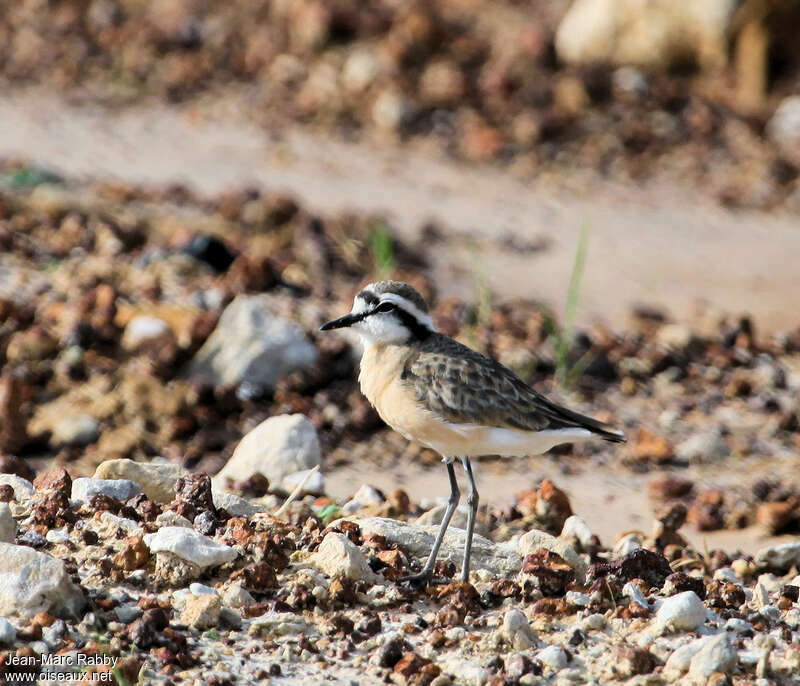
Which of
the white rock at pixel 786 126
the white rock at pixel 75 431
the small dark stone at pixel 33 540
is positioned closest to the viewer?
the small dark stone at pixel 33 540

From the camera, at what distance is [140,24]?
17.0 meters

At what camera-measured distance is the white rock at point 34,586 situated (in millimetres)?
4625

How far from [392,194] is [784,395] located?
5130mm

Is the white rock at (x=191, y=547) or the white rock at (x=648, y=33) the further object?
the white rock at (x=648, y=33)

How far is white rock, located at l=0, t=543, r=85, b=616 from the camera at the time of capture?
4.62 metres

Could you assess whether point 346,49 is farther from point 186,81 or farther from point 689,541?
point 689,541

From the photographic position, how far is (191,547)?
4.97 metres

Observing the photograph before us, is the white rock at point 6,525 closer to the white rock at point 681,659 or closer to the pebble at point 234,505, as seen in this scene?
the pebble at point 234,505

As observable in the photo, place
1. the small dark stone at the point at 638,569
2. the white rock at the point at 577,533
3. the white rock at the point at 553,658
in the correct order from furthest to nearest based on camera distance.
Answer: the white rock at the point at 577,533, the small dark stone at the point at 638,569, the white rock at the point at 553,658

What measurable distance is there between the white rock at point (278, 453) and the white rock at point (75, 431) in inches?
65.9

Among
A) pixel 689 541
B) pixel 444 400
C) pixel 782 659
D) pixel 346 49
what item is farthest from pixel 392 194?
pixel 782 659

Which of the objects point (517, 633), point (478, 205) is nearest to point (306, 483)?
point (517, 633)

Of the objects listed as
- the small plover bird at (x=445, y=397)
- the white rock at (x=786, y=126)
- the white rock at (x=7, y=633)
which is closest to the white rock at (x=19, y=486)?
the white rock at (x=7, y=633)

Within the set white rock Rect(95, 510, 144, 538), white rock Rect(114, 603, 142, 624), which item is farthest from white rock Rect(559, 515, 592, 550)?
white rock Rect(114, 603, 142, 624)
